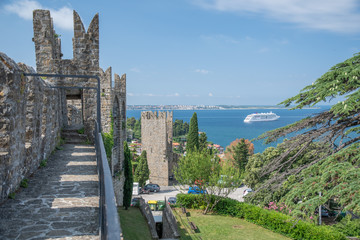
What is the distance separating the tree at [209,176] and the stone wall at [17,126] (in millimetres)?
14508

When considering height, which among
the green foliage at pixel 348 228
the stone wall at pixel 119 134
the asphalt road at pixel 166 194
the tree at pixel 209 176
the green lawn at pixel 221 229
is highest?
the stone wall at pixel 119 134

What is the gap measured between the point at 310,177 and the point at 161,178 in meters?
31.6

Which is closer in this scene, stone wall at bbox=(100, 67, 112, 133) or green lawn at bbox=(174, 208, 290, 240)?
green lawn at bbox=(174, 208, 290, 240)

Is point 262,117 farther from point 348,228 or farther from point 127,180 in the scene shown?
point 348,228

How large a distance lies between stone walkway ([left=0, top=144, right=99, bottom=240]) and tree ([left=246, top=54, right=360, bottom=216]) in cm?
440

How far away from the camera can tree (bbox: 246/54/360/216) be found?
600 cm

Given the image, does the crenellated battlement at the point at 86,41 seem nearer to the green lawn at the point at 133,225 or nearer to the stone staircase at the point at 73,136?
the stone staircase at the point at 73,136

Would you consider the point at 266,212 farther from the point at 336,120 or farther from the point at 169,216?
the point at 336,120

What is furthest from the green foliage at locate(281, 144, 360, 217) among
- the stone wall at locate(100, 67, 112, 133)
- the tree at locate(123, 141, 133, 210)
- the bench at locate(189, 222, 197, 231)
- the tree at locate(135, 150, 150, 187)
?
the tree at locate(135, 150, 150, 187)

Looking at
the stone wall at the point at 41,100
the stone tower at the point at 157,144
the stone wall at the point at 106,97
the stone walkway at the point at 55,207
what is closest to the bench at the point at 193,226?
the stone wall at the point at 106,97

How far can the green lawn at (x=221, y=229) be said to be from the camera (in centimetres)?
1545

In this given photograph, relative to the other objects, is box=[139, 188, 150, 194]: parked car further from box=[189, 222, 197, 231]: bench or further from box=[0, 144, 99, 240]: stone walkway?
box=[0, 144, 99, 240]: stone walkway

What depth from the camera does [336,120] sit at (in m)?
8.08

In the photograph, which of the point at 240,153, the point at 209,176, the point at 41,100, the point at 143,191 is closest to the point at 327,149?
the point at 41,100
